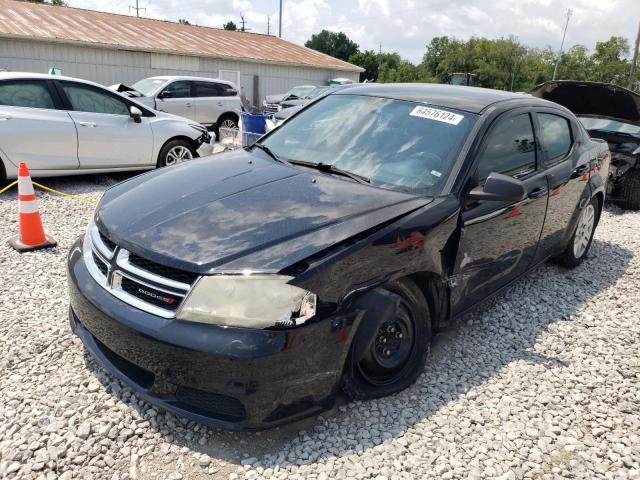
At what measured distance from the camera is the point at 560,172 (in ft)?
13.5

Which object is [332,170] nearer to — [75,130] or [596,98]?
[75,130]

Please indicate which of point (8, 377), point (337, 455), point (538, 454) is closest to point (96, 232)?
point (8, 377)

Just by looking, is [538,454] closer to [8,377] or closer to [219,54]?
[8,377]

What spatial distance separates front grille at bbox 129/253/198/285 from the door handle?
2.61 meters

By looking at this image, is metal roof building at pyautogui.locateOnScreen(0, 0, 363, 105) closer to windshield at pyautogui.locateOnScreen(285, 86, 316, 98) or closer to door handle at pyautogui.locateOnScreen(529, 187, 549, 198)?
windshield at pyautogui.locateOnScreen(285, 86, 316, 98)

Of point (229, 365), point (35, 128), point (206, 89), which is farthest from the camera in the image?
point (206, 89)

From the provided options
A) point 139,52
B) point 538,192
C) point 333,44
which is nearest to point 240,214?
point 538,192

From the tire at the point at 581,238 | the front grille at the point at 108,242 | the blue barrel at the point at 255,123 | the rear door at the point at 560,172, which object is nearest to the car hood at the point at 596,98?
the tire at the point at 581,238

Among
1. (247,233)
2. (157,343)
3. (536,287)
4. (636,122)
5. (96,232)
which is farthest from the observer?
(636,122)

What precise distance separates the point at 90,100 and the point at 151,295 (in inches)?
233

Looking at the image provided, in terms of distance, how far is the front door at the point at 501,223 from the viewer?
3.10 meters

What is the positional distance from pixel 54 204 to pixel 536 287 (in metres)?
5.63

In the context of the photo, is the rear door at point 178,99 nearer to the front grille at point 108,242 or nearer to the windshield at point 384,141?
the windshield at point 384,141

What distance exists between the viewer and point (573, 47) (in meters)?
68.9
